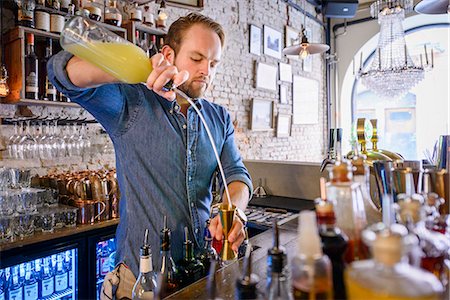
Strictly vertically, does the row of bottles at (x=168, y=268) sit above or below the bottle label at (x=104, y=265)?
above

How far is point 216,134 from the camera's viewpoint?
1541 millimetres

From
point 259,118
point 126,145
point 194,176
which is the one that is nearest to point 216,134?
point 194,176

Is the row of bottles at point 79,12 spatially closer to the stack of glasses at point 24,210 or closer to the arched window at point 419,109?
the stack of glasses at point 24,210

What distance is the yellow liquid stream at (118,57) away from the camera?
3.18 feet

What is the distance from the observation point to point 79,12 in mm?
2824

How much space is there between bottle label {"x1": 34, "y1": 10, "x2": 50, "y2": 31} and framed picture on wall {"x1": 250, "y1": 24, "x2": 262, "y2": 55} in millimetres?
3117

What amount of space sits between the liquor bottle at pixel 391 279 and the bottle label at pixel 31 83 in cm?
265

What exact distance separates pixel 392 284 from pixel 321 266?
9cm

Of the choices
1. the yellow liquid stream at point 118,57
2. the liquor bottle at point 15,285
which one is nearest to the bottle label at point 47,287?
the liquor bottle at point 15,285

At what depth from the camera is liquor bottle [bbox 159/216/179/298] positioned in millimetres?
994

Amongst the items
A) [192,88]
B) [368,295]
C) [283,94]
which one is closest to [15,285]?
[192,88]

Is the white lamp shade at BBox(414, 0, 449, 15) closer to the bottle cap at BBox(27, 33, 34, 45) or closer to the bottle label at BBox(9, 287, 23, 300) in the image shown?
the bottle cap at BBox(27, 33, 34, 45)

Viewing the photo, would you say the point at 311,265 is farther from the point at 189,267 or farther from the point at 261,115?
the point at 261,115

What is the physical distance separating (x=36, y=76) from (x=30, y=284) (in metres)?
1.38
